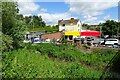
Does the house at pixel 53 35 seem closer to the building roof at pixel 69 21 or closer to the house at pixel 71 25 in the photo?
the house at pixel 71 25

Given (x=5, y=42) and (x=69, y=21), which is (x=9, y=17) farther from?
(x=69, y=21)

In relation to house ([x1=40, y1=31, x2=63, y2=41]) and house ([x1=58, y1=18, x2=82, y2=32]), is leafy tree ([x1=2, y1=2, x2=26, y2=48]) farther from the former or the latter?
house ([x1=58, y1=18, x2=82, y2=32])

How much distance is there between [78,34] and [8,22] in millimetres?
25824

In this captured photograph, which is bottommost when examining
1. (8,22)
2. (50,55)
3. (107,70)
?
(50,55)

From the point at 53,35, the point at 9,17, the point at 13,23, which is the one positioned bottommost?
the point at 53,35

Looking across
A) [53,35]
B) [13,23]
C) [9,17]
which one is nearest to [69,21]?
[53,35]

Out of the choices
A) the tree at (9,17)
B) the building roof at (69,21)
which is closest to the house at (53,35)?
the building roof at (69,21)

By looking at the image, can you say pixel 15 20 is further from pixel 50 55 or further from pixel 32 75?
pixel 32 75

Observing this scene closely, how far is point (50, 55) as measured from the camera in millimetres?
18016

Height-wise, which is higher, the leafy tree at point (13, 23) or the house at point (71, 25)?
the house at point (71, 25)

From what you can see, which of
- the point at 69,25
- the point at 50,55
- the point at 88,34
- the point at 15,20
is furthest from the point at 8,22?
the point at 69,25

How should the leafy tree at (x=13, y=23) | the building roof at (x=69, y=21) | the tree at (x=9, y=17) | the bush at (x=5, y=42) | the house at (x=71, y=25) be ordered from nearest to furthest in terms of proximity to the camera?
1. the bush at (x=5, y=42)
2. the tree at (x=9, y=17)
3. the leafy tree at (x=13, y=23)
4. the house at (x=71, y=25)
5. the building roof at (x=69, y=21)

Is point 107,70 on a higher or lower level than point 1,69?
higher

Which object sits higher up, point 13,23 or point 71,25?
point 71,25
